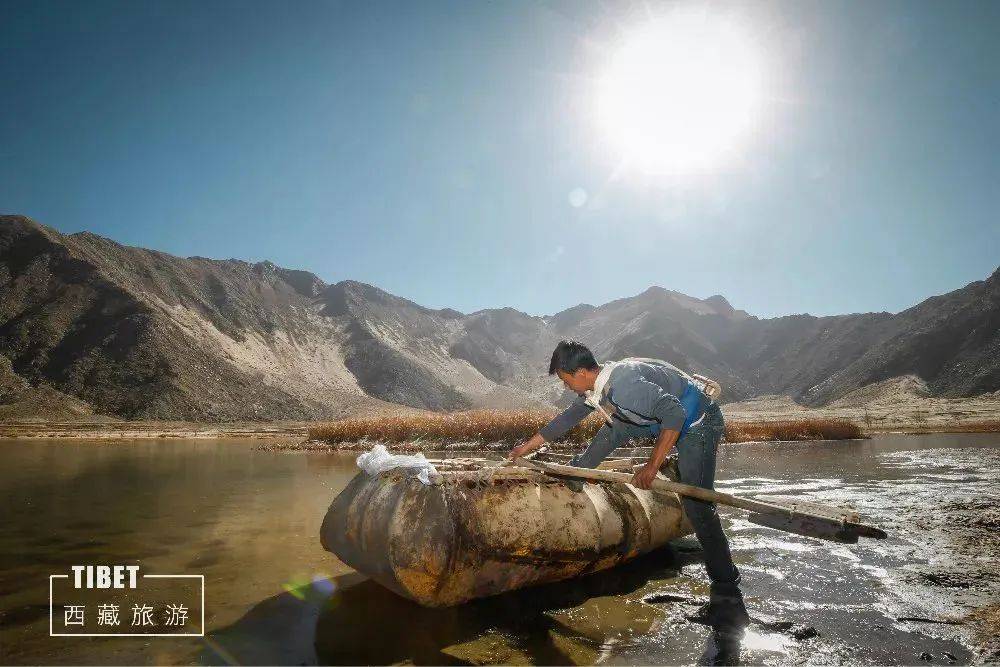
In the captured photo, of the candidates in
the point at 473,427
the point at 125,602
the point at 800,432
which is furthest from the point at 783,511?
the point at 800,432

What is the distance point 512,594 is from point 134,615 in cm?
300

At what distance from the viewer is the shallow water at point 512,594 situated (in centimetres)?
328

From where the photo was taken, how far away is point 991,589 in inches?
168

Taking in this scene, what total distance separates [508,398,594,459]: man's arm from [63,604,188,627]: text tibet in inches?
120

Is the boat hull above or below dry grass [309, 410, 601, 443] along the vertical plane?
above

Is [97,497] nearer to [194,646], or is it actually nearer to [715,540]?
[194,646]

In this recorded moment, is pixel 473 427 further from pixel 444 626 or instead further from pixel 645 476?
pixel 444 626

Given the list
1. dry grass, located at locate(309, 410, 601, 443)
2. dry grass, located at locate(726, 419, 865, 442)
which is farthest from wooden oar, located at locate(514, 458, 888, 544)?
dry grass, located at locate(726, 419, 865, 442)

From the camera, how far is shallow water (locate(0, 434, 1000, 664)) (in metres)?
3.28

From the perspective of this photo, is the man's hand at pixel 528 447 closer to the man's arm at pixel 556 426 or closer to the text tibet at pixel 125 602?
the man's arm at pixel 556 426

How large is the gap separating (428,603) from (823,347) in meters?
111

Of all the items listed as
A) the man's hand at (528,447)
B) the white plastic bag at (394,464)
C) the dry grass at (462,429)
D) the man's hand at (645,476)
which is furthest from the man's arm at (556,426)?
the dry grass at (462,429)

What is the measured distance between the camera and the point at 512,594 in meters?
4.31

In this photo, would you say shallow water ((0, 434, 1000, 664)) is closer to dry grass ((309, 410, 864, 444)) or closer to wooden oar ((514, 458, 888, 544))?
wooden oar ((514, 458, 888, 544))
